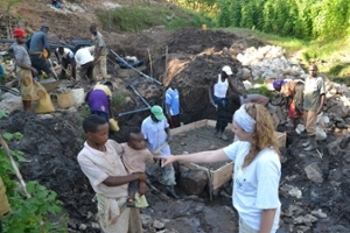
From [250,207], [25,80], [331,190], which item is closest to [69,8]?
[25,80]

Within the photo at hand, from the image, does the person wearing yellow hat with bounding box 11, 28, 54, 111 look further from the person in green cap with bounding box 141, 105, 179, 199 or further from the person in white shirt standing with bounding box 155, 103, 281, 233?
the person in white shirt standing with bounding box 155, 103, 281, 233

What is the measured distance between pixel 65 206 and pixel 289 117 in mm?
6354

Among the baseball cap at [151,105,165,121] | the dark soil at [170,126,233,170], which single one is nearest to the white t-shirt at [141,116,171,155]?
the baseball cap at [151,105,165,121]

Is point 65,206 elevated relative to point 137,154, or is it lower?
lower

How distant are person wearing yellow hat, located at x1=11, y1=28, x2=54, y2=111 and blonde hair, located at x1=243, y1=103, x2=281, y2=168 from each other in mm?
5928

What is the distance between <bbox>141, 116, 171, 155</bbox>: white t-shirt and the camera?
6.94 meters

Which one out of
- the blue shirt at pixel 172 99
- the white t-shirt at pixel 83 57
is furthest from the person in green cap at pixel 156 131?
the white t-shirt at pixel 83 57

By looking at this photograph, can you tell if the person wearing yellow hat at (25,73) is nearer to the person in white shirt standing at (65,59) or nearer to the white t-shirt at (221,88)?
the person in white shirt standing at (65,59)

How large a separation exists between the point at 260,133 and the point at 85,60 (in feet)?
26.5

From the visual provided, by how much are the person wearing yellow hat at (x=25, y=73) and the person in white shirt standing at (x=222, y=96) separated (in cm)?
379

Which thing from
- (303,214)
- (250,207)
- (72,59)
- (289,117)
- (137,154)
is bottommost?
(303,214)

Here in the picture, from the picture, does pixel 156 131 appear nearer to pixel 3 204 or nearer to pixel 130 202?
pixel 130 202

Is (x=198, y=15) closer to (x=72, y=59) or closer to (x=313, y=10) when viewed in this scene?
(x=313, y=10)

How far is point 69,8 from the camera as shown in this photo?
60.1 ft
